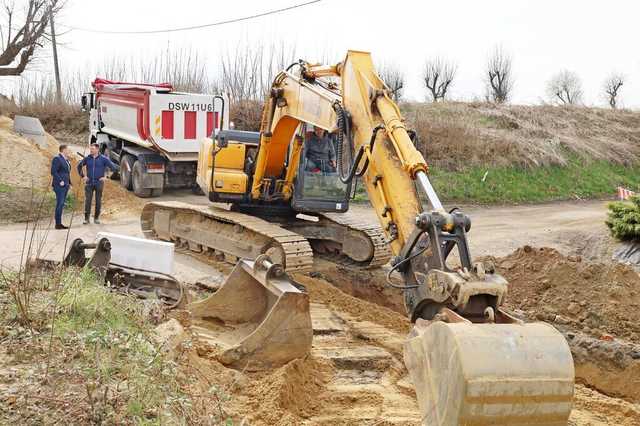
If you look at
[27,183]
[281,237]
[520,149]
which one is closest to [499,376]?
[281,237]

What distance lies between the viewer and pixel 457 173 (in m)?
21.2

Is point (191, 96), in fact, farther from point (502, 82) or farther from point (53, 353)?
point (502, 82)

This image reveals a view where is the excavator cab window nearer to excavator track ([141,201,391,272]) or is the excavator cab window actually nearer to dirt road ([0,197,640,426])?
excavator track ([141,201,391,272])

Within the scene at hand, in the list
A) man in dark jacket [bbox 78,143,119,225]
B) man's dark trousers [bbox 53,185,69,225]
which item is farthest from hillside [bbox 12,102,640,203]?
man's dark trousers [bbox 53,185,69,225]

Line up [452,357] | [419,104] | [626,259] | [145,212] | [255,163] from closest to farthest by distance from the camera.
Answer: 1. [452,357]
2. [255,163]
3. [626,259]
4. [145,212]
5. [419,104]

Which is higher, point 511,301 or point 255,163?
point 255,163

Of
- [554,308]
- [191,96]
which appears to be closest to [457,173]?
[191,96]

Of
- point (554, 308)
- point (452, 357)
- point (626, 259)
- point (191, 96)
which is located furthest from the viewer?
A: point (191, 96)

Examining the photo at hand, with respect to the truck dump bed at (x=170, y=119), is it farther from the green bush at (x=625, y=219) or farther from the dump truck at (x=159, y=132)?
the green bush at (x=625, y=219)

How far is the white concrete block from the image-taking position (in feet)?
23.6

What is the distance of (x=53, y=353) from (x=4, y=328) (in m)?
0.64

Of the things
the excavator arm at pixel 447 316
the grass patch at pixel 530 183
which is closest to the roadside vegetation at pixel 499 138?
the grass patch at pixel 530 183

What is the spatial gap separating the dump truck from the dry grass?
775 centimetres

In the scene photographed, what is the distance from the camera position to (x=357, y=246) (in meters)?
9.95
